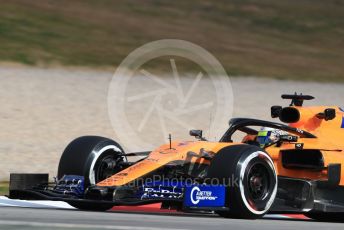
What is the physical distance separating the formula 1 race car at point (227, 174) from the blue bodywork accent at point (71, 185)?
10mm

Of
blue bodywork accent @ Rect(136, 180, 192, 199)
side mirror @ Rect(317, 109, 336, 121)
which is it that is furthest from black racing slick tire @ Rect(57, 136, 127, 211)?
side mirror @ Rect(317, 109, 336, 121)

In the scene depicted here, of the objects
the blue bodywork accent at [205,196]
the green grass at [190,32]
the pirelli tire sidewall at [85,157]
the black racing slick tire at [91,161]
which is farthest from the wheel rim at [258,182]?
the green grass at [190,32]

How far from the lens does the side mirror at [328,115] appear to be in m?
10.1

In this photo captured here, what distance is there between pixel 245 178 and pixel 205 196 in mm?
456

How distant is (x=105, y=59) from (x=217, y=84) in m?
3.11

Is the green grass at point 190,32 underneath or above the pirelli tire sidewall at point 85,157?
above

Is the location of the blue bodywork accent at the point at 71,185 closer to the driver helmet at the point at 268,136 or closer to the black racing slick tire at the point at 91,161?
the black racing slick tire at the point at 91,161

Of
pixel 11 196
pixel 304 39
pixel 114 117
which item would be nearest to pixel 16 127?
pixel 114 117

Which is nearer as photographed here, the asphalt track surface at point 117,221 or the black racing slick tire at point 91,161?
the asphalt track surface at point 117,221

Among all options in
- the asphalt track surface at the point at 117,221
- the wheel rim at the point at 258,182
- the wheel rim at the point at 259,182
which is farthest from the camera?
the wheel rim at the point at 258,182

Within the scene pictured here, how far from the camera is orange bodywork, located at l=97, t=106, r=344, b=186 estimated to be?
907 centimetres

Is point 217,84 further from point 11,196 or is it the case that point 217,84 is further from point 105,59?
point 11,196

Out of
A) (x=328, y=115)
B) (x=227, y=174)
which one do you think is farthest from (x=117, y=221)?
(x=328, y=115)

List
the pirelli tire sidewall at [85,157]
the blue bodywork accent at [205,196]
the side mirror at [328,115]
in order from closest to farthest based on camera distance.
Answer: the blue bodywork accent at [205,196], the pirelli tire sidewall at [85,157], the side mirror at [328,115]
